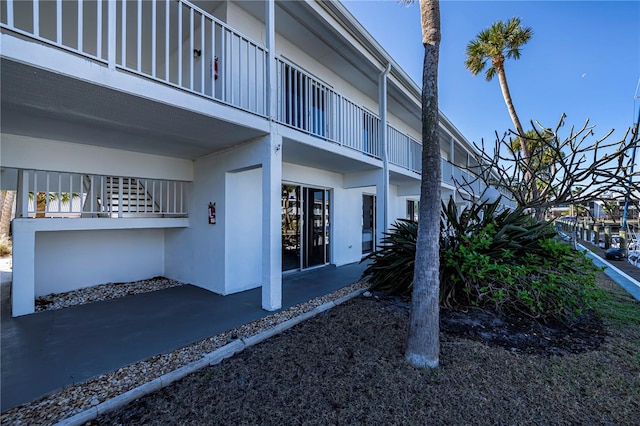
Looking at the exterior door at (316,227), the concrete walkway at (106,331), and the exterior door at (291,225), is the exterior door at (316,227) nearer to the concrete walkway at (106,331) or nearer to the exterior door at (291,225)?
the exterior door at (291,225)

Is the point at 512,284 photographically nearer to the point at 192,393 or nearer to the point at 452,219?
the point at 452,219

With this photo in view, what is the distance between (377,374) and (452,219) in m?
3.51

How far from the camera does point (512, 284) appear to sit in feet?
13.6

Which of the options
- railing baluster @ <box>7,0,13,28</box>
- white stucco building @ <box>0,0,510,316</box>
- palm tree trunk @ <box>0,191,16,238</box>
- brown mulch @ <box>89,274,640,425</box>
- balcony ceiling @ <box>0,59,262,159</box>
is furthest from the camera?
palm tree trunk @ <box>0,191,16,238</box>

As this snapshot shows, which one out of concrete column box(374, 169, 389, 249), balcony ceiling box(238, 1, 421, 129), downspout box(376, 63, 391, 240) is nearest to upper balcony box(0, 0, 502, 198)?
downspout box(376, 63, 391, 240)

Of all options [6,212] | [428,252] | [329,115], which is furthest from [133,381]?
[6,212]

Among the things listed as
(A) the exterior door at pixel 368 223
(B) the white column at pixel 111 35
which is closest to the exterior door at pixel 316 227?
(A) the exterior door at pixel 368 223

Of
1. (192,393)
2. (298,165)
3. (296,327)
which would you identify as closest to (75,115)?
(192,393)

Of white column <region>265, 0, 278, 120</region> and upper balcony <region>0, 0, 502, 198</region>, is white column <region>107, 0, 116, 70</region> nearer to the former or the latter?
upper balcony <region>0, 0, 502, 198</region>

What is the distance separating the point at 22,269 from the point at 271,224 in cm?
370

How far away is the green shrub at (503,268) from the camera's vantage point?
407cm

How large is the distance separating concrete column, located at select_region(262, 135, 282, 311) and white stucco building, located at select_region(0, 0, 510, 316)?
2 centimetres

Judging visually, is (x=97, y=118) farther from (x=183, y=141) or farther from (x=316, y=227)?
(x=316, y=227)

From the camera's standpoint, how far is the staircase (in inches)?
220
